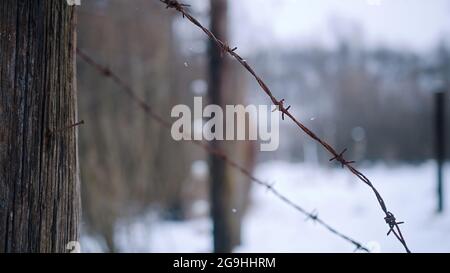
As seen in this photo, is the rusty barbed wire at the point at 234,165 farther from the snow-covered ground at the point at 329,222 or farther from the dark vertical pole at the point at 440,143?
the dark vertical pole at the point at 440,143

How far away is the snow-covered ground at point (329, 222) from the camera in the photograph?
4406 mm

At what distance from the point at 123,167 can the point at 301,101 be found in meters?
3.15

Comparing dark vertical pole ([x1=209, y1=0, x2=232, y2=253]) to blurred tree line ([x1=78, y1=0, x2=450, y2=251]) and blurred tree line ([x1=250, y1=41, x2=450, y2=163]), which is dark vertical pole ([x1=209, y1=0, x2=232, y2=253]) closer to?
blurred tree line ([x1=78, y1=0, x2=450, y2=251])

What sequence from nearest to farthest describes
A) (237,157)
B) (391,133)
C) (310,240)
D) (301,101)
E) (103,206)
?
(310,240)
(237,157)
(103,206)
(301,101)
(391,133)

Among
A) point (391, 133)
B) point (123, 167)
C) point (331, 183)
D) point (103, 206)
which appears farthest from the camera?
point (391, 133)

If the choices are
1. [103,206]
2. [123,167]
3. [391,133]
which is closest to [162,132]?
[123,167]

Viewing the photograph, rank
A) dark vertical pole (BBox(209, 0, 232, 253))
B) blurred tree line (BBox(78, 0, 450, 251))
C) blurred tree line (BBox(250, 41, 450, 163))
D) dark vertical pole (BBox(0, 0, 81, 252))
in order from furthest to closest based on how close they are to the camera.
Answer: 1. blurred tree line (BBox(250, 41, 450, 163))
2. blurred tree line (BBox(78, 0, 450, 251))
3. dark vertical pole (BBox(209, 0, 232, 253))
4. dark vertical pole (BBox(0, 0, 81, 252))

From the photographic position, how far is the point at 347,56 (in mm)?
13461

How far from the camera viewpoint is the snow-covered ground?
14.5 ft

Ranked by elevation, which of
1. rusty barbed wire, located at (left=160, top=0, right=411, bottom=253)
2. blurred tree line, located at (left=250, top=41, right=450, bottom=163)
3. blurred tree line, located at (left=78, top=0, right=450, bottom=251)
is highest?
blurred tree line, located at (left=250, top=41, right=450, bottom=163)

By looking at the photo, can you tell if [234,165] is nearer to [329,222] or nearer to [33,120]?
[33,120]

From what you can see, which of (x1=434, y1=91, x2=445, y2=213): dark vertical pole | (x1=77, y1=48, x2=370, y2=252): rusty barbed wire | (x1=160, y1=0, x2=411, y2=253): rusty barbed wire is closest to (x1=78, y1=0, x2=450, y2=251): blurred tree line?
(x1=434, y1=91, x2=445, y2=213): dark vertical pole
